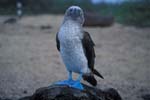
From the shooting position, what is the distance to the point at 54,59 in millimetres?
9828

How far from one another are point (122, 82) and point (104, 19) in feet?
24.0

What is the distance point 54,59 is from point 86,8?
10.1 meters

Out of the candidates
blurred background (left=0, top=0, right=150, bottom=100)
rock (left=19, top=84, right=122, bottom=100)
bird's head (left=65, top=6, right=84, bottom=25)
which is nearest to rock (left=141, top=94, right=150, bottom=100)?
blurred background (left=0, top=0, right=150, bottom=100)

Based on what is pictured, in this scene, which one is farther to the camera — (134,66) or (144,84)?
(134,66)

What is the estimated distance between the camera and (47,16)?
18391mm

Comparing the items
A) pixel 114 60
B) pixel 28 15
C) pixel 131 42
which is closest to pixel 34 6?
pixel 28 15

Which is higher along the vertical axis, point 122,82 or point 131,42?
point 122,82

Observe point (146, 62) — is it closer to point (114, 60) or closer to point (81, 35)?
point (114, 60)

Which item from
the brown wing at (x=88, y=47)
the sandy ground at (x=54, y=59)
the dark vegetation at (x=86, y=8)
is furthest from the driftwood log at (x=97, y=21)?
the brown wing at (x=88, y=47)

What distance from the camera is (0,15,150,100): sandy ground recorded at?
759 cm

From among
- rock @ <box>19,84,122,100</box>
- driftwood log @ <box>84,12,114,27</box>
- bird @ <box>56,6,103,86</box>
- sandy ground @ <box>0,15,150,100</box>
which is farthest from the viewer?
driftwood log @ <box>84,12,114,27</box>

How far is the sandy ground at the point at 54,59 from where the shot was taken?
759 centimetres

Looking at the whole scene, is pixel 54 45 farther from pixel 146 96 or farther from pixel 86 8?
pixel 86 8

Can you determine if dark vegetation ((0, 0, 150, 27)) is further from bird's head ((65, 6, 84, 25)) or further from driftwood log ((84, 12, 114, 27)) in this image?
bird's head ((65, 6, 84, 25))
